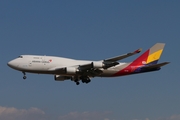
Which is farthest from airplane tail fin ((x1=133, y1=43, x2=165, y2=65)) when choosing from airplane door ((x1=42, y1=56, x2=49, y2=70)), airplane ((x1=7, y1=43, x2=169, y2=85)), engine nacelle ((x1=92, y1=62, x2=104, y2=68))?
airplane door ((x1=42, y1=56, x2=49, y2=70))

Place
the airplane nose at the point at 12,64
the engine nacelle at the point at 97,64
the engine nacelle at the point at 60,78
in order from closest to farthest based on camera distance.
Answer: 1. the airplane nose at the point at 12,64
2. the engine nacelle at the point at 97,64
3. the engine nacelle at the point at 60,78

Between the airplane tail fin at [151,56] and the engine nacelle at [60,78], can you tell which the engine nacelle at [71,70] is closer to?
the engine nacelle at [60,78]

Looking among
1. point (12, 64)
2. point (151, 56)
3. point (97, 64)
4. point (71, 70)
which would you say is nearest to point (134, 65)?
point (151, 56)

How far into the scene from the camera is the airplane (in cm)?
6041

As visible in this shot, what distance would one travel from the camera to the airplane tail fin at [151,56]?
68.3 meters

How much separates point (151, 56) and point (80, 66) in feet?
46.6

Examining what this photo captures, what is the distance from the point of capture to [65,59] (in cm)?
6350

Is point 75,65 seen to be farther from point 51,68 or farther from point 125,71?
point 125,71


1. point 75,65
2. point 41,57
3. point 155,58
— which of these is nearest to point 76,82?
point 75,65

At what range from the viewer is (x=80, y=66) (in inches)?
2463

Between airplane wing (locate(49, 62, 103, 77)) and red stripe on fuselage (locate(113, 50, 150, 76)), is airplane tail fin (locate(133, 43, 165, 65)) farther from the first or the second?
airplane wing (locate(49, 62, 103, 77))

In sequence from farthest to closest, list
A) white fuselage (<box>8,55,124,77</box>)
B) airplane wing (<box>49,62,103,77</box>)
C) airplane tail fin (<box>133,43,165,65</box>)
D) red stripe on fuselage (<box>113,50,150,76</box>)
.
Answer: airplane tail fin (<box>133,43,165,65</box>) → red stripe on fuselage (<box>113,50,150,76</box>) → airplane wing (<box>49,62,103,77</box>) → white fuselage (<box>8,55,124,77</box>)

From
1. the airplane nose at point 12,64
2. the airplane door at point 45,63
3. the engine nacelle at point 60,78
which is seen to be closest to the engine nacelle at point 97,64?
the airplane door at point 45,63

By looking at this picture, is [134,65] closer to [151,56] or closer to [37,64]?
[151,56]
